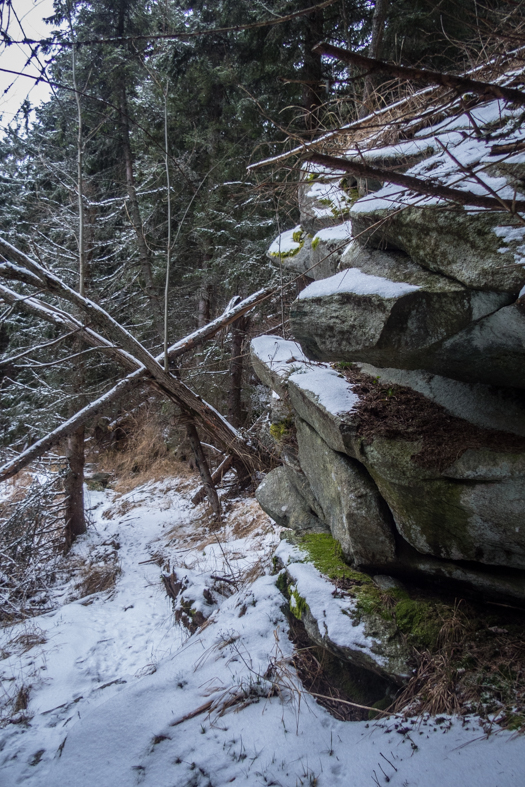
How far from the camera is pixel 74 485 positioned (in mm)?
7262

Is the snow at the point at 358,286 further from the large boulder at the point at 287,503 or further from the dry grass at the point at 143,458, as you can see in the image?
the dry grass at the point at 143,458

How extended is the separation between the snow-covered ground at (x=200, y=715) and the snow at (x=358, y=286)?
8.12 feet

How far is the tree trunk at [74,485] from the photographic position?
7141mm

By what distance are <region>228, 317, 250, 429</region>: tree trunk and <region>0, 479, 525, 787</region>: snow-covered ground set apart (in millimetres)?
3999

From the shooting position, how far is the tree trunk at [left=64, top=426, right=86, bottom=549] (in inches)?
281

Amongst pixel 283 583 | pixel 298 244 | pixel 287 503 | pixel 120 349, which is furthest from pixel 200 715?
pixel 298 244

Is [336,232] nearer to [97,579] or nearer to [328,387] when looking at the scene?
[328,387]

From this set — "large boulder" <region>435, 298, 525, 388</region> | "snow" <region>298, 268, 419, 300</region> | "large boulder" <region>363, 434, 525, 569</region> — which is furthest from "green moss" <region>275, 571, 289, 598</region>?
"snow" <region>298, 268, 419, 300</region>

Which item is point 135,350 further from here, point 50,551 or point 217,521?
point 50,551

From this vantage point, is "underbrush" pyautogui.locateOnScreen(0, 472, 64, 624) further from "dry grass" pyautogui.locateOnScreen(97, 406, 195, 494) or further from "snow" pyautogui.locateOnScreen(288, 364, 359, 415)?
"snow" pyautogui.locateOnScreen(288, 364, 359, 415)

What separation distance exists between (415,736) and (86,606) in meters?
4.60

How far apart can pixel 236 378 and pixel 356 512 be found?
6.30 metres

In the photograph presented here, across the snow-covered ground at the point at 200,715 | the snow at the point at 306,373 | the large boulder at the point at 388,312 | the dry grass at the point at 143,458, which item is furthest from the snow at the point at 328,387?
the dry grass at the point at 143,458

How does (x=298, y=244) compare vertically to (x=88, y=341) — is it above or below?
above
